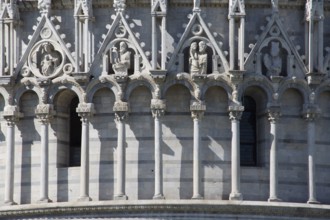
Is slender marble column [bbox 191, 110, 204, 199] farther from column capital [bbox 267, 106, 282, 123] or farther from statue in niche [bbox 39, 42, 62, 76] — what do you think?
statue in niche [bbox 39, 42, 62, 76]

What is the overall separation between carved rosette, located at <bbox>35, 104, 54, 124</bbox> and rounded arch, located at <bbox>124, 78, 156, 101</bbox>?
1.80 m

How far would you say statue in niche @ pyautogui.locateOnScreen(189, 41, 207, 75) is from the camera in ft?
171

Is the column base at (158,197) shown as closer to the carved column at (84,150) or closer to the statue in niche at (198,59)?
the carved column at (84,150)

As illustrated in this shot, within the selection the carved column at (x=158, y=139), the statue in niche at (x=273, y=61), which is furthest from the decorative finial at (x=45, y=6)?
the statue in niche at (x=273, y=61)

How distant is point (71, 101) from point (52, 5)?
2297mm

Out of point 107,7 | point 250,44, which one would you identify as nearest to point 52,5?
point 107,7

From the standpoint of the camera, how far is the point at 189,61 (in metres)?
52.2

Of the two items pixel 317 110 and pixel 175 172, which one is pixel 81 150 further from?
pixel 317 110

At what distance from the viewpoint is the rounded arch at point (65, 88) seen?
5231 cm

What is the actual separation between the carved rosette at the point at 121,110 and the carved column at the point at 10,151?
7.98ft

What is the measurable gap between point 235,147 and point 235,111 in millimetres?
830

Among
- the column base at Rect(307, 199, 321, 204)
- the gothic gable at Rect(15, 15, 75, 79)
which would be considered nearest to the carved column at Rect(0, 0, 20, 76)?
the gothic gable at Rect(15, 15, 75, 79)

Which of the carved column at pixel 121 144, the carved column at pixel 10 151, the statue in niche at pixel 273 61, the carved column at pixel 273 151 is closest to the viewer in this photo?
the carved column at pixel 121 144

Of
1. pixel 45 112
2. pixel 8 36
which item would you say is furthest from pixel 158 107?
pixel 8 36
